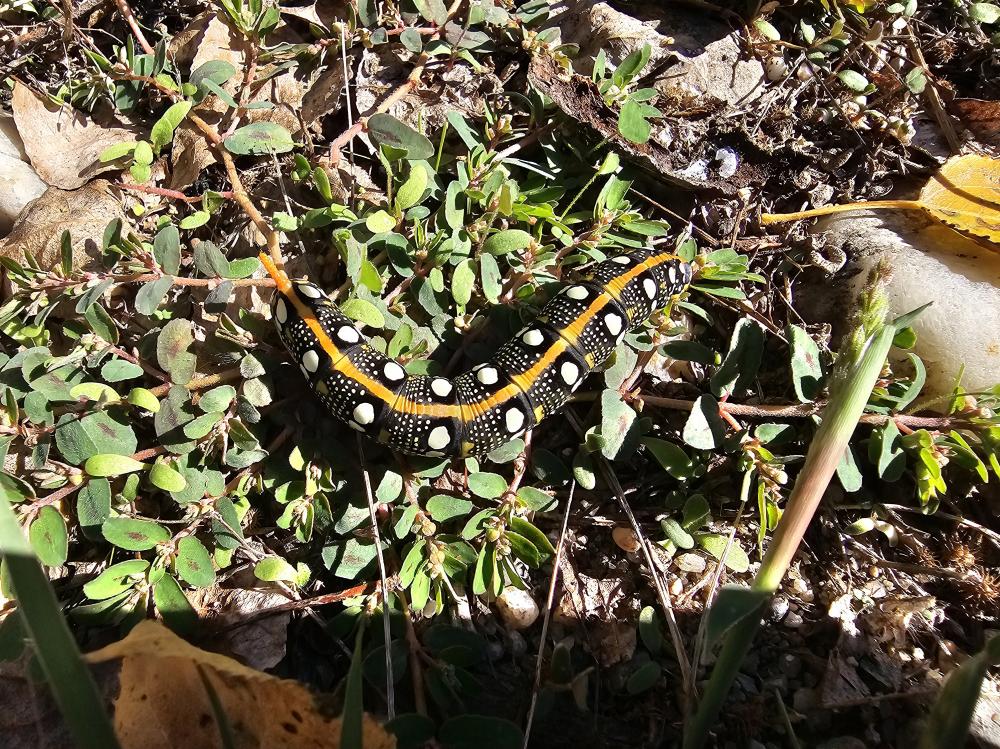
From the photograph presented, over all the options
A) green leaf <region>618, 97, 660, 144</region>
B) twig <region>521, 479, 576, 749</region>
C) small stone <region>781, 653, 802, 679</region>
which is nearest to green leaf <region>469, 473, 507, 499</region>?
twig <region>521, 479, 576, 749</region>

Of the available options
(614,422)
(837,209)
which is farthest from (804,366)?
(837,209)

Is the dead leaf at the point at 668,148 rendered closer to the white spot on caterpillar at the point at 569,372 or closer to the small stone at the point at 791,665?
the white spot on caterpillar at the point at 569,372

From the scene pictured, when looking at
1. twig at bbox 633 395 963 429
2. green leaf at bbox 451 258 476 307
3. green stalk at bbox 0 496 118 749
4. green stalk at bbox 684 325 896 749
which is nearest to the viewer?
green stalk at bbox 0 496 118 749

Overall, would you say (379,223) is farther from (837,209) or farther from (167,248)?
(837,209)

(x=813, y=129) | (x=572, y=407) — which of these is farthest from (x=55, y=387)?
(x=813, y=129)

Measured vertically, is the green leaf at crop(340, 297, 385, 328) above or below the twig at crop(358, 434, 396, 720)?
above

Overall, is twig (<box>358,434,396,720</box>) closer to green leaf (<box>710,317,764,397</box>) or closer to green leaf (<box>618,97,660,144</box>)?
green leaf (<box>710,317,764,397</box>)
